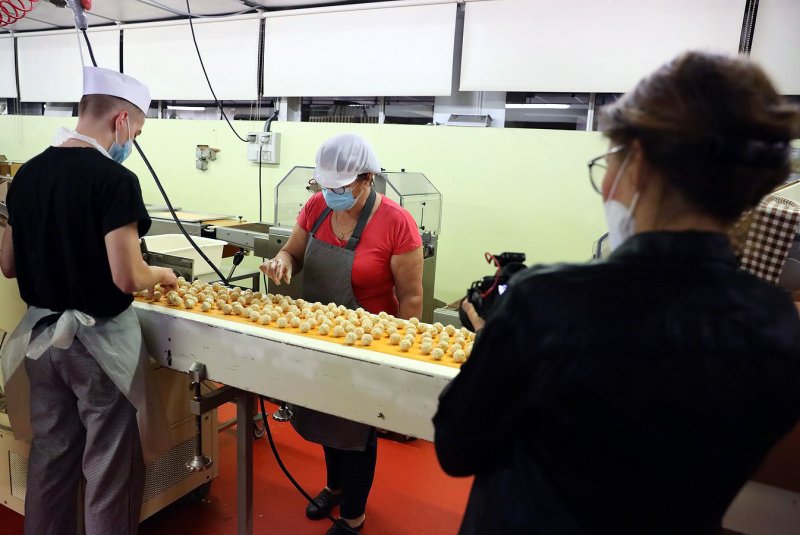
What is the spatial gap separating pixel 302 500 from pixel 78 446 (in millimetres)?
952

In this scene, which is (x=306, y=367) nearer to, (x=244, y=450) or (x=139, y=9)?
(x=244, y=450)

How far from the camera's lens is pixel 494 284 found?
2.77ft

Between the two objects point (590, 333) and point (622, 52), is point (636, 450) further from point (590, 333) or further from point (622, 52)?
point (622, 52)

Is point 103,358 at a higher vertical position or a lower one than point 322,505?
higher

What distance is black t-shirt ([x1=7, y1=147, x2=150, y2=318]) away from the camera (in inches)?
53.1

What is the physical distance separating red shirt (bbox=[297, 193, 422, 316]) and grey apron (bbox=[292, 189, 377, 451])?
0.03 meters

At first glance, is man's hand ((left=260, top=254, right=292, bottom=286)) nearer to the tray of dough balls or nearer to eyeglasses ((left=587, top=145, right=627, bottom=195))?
the tray of dough balls

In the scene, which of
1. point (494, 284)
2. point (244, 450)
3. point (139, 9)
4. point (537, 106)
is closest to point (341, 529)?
point (244, 450)

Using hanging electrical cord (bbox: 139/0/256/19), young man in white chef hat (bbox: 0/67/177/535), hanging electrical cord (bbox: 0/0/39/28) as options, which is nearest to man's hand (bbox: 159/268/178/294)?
young man in white chef hat (bbox: 0/67/177/535)

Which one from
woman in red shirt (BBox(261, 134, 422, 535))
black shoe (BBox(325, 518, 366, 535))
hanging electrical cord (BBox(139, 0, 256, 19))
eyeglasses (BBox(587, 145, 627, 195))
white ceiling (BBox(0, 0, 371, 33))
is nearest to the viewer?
eyeglasses (BBox(587, 145, 627, 195))

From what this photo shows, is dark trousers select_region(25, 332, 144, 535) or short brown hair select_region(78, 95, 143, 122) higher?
short brown hair select_region(78, 95, 143, 122)

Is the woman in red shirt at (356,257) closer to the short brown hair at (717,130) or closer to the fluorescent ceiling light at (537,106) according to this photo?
the short brown hair at (717,130)

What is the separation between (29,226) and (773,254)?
1890 mm

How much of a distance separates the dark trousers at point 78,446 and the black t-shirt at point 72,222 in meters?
0.16
